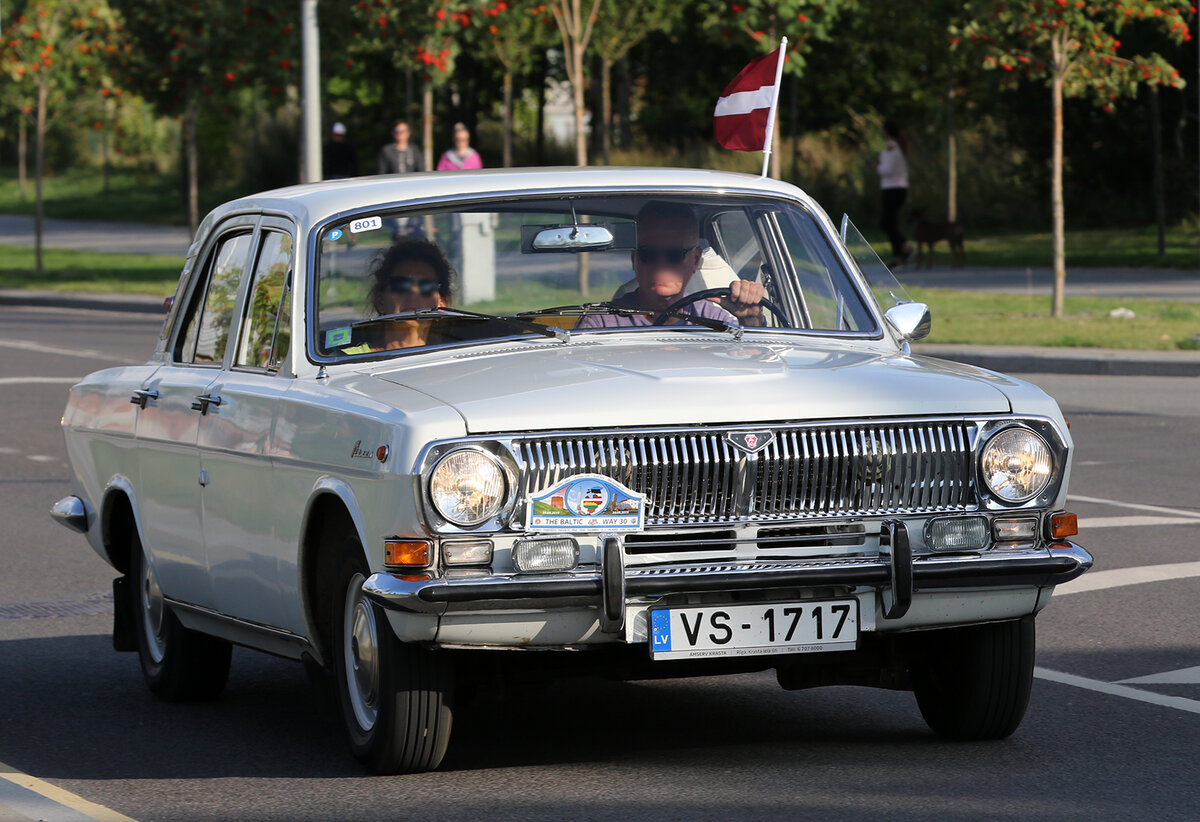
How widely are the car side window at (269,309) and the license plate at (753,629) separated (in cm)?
166

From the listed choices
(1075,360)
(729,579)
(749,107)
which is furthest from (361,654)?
(1075,360)

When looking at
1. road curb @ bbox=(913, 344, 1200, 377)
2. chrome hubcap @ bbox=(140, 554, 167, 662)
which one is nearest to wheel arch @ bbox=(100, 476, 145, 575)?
chrome hubcap @ bbox=(140, 554, 167, 662)

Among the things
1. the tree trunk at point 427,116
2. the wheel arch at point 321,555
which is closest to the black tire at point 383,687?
the wheel arch at point 321,555

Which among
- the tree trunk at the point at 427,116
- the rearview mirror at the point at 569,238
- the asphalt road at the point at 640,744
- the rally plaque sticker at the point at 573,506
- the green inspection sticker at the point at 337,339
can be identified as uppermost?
the tree trunk at the point at 427,116

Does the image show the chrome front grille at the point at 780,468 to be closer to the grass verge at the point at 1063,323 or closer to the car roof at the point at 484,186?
the car roof at the point at 484,186

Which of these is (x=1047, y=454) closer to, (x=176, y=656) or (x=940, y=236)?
(x=176, y=656)

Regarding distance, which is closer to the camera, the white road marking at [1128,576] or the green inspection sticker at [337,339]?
the green inspection sticker at [337,339]

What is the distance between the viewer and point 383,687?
18.0 ft

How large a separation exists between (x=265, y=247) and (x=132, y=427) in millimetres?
896

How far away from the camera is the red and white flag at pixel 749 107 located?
9703mm

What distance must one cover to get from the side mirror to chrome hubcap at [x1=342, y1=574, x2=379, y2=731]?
207cm

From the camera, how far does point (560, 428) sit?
17.3 ft

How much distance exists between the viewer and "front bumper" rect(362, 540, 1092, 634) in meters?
5.17

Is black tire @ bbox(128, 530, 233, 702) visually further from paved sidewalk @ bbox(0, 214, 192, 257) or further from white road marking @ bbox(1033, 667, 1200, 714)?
paved sidewalk @ bbox(0, 214, 192, 257)
